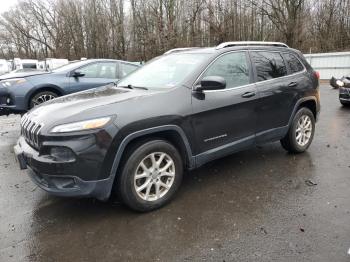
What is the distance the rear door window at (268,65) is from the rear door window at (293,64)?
164mm

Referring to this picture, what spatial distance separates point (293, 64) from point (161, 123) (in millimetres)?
2947

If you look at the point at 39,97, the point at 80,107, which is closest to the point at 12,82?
the point at 39,97

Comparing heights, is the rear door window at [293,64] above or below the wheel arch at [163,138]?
above

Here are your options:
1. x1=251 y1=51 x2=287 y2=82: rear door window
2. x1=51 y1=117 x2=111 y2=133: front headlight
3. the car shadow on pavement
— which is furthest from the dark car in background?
x1=51 y1=117 x2=111 y2=133: front headlight

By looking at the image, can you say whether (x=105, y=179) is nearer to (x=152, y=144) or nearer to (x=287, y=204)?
(x=152, y=144)

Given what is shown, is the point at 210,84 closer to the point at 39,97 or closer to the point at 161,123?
the point at 161,123

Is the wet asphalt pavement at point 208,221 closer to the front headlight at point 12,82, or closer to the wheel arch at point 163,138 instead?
the wheel arch at point 163,138

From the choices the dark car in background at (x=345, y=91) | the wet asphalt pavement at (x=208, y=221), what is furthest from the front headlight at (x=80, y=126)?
the dark car in background at (x=345, y=91)

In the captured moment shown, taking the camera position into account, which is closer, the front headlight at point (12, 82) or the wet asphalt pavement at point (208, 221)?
the wet asphalt pavement at point (208, 221)

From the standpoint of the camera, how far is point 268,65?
511 centimetres

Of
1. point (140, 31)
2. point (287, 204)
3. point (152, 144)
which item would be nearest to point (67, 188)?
point (152, 144)

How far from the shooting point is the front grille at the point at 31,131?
350 centimetres

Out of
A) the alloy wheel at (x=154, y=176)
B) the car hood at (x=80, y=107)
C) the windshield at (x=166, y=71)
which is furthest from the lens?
the windshield at (x=166, y=71)

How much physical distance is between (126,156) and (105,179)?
13.3 inches
